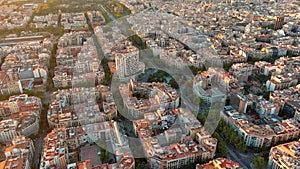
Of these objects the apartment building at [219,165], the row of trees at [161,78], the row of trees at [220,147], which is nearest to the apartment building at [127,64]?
the row of trees at [161,78]

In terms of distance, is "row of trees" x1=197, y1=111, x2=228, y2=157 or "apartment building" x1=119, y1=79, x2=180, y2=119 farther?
"apartment building" x1=119, y1=79, x2=180, y2=119

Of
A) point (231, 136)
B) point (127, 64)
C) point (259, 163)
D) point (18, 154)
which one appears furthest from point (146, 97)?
point (18, 154)

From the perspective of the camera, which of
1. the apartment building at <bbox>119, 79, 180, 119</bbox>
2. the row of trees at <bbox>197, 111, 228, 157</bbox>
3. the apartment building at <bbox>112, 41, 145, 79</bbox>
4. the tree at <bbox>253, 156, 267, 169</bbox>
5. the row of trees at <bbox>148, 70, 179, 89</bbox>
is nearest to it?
the tree at <bbox>253, 156, 267, 169</bbox>

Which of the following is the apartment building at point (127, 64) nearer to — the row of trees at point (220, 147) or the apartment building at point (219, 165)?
the row of trees at point (220, 147)

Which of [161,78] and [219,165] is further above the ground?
[161,78]

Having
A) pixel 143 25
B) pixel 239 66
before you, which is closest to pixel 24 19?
pixel 143 25

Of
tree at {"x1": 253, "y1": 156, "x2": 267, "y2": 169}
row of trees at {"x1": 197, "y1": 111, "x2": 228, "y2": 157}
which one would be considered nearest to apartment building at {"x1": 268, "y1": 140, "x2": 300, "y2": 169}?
tree at {"x1": 253, "y1": 156, "x2": 267, "y2": 169}

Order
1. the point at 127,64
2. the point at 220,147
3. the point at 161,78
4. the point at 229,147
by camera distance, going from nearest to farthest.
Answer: the point at 220,147
the point at 229,147
the point at 127,64
the point at 161,78

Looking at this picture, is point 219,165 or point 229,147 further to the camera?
point 229,147

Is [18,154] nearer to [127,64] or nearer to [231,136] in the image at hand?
[127,64]

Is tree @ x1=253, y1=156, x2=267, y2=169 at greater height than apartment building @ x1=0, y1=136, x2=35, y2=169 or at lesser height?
lesser

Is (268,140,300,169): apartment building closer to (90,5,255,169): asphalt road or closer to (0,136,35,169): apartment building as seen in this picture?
(90,5,255,169): asphalt road
